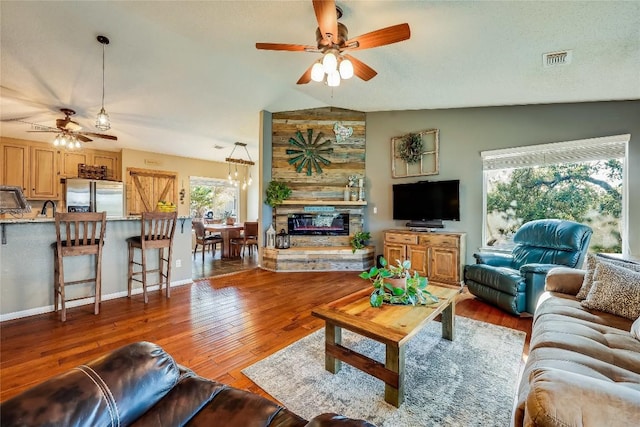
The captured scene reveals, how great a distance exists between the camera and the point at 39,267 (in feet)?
9.52

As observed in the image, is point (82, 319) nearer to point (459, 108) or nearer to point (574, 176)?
point (459, 108)

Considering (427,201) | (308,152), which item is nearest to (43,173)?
(308,152)

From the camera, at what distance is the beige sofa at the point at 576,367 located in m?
0.78

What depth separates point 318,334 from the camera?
251 centimetres

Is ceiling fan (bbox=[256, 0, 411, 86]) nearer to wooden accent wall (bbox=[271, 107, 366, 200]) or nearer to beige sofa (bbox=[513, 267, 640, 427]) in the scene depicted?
beige sofa (bbox=[513, 267, 640, 427])

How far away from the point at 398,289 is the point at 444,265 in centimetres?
244

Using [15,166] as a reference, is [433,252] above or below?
below

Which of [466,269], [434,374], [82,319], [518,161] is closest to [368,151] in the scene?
[518,161]

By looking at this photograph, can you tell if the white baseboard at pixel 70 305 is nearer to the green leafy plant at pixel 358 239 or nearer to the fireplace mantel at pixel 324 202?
the fireplace mantel at pixel 324 202

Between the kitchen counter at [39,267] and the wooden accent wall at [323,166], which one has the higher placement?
the wooden accent wall at [323,166]

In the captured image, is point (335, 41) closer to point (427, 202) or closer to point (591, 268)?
point (591, 268)

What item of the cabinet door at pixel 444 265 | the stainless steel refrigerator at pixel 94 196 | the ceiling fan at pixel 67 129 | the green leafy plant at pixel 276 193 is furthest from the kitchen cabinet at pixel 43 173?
the cabinet door at pixel 444 265

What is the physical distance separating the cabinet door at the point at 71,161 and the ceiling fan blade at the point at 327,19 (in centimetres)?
689

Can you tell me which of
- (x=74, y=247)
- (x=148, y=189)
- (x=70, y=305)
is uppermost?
(x=148, y=189)
